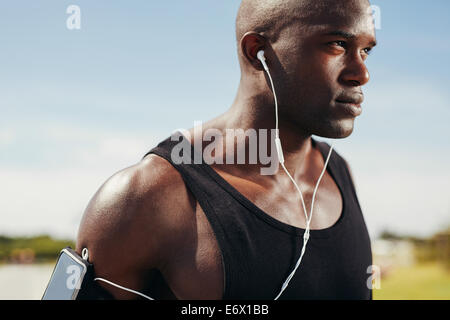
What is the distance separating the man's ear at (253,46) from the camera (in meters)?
1.85

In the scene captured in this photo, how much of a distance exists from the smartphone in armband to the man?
53mm

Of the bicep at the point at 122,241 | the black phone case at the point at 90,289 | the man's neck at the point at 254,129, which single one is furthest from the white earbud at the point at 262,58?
the black phone case at the point at 90,289

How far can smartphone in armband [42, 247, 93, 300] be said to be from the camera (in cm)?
169

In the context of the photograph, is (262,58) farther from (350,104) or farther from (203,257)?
(203,257)

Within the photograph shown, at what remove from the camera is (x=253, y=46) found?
6.13 ft

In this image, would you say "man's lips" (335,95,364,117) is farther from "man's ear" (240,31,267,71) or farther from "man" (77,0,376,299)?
"man's ear" (240,31,267,71)

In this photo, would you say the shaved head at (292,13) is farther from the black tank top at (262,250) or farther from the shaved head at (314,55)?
the black tank top at (262,250)

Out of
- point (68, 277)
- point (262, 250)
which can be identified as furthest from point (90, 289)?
point (262, 250)

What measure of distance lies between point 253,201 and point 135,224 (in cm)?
49

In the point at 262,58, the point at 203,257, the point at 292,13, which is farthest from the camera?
the point at 262,58

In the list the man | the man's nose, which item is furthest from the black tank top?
the man's nose

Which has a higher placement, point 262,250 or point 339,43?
point 339,43

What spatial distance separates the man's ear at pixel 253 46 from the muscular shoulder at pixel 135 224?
1.99 ft

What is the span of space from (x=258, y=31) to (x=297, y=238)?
2.84 feet
